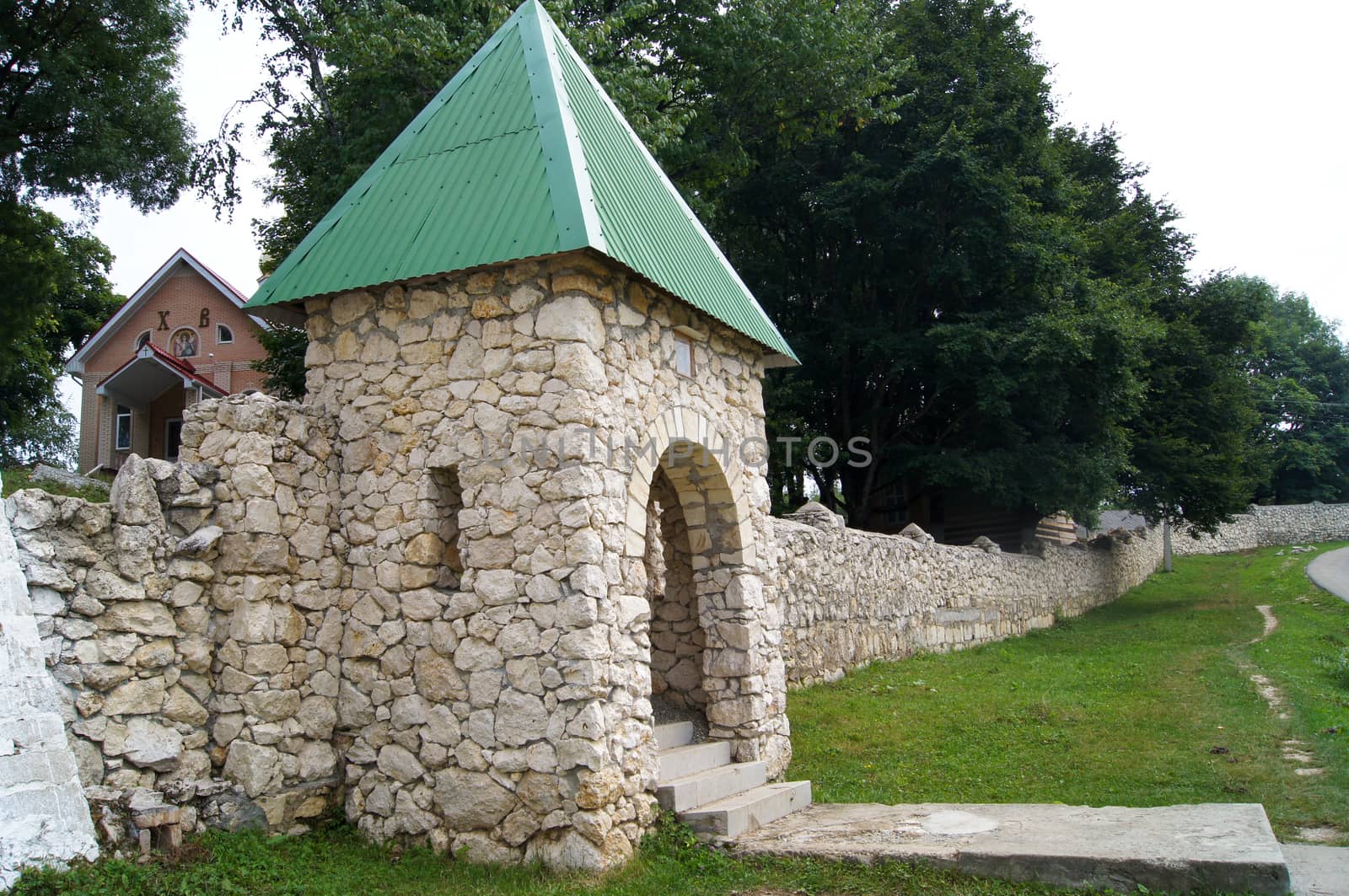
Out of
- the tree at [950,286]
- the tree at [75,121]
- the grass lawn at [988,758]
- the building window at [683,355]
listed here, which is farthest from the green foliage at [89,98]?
the grass lawn at [988,758]

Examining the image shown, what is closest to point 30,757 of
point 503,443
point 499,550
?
point 499,550

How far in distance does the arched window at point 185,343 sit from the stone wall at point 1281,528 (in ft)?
113

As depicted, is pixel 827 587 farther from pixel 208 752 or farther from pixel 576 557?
pixel 208 752

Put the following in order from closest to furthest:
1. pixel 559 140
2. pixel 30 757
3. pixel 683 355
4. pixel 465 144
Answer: pixel 30 757 < pixel 559 140 < pixel 465 144 < pixel 683 355

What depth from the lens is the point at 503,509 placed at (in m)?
6.38

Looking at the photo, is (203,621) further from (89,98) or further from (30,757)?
(89,98)

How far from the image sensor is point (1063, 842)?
5.69 m

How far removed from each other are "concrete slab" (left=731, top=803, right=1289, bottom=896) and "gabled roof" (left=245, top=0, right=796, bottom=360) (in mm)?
3721

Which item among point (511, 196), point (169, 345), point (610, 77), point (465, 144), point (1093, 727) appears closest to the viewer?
point (511, 196)

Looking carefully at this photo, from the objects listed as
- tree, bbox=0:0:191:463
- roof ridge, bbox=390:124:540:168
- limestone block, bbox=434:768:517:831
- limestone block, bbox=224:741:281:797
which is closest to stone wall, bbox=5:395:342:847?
limestone block, bbox=224:741:281:797

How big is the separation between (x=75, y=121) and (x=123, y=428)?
764cm

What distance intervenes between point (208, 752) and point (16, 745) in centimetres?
130

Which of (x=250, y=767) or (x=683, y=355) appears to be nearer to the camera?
(x=250, y=767)

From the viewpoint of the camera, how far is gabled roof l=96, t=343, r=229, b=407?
1895 cm
